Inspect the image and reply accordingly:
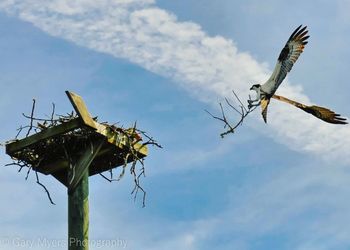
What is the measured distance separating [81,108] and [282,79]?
1555 mm

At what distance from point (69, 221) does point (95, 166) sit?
710mm

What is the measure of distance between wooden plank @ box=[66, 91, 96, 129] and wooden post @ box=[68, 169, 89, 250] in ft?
1.27

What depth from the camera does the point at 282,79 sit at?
4891mm

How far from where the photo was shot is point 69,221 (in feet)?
14.9

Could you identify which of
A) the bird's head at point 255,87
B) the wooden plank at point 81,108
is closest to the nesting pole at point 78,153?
the wooden plank at point 81,108

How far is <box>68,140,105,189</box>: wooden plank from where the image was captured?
183 inches

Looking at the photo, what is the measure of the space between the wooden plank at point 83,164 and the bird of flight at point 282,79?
1235 millimetres

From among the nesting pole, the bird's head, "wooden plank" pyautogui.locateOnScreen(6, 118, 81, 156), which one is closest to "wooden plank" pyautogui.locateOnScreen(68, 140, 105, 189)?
the nesting pole

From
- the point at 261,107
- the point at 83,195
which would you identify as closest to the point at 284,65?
the point at 261,107

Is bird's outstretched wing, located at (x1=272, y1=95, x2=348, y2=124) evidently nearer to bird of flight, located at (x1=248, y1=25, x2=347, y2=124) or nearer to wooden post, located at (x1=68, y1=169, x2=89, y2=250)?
bird of flight, located at (x1=248, y1=25, x2=347, y2=124)

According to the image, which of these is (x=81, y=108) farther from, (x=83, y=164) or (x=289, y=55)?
(x=289, y=55)

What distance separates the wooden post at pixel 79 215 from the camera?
442 centimetres

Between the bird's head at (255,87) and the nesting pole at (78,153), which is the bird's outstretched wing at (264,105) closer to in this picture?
the bird's head at (255,87)

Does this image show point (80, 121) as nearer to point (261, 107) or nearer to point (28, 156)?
point (28, 156)
